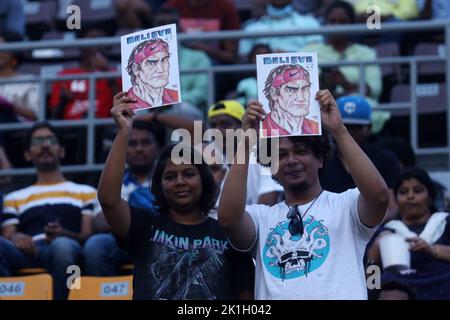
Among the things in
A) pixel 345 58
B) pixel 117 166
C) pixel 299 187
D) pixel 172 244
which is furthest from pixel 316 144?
pixel 345 58

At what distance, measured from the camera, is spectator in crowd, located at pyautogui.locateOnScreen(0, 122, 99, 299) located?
9422 millimetres

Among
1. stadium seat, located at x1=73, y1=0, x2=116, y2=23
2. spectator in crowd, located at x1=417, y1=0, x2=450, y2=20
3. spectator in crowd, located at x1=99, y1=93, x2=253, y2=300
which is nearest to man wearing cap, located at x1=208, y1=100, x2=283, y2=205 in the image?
spectator in crowd, located at x1=99, y1=93, x2=253, y2=300

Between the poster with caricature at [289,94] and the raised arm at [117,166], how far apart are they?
0.69 metres

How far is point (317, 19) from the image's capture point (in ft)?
40.6

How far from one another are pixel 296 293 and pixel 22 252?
3.57 m

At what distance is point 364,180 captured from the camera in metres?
6.50

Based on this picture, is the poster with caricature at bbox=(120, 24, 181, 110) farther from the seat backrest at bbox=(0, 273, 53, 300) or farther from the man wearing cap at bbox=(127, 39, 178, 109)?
the seat backrest at bbox=(0, 273, 53, 300)

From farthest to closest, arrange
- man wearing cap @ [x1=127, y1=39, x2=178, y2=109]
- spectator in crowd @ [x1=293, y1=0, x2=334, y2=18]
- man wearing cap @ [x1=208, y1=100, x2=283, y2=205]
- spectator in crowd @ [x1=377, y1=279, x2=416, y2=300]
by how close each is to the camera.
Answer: spectator in crowd @ [x1=293, y1=0, x2=334, y2=18], man wearing cap @ [x1=208, y1=100, x2=283, y2=205], spectator in crowd @ [x1=377, y1=279, x2=416, y2=300], man wearing cap @ [x1=127, y1=39, x2=178, y2=109]

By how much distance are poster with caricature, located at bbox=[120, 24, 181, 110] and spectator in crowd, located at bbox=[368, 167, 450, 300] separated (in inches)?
Result: 91.7

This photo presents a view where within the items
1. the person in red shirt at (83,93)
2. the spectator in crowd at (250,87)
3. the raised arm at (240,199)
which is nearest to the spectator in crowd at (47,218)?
the person in red shirt at (83,93)

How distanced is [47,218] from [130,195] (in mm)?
823

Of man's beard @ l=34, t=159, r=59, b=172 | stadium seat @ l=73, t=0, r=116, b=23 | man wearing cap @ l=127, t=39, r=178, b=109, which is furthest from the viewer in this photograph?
stadium seat @ l=73, t=0, r=116, b=23

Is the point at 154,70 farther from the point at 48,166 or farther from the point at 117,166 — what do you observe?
the point at 48,166
